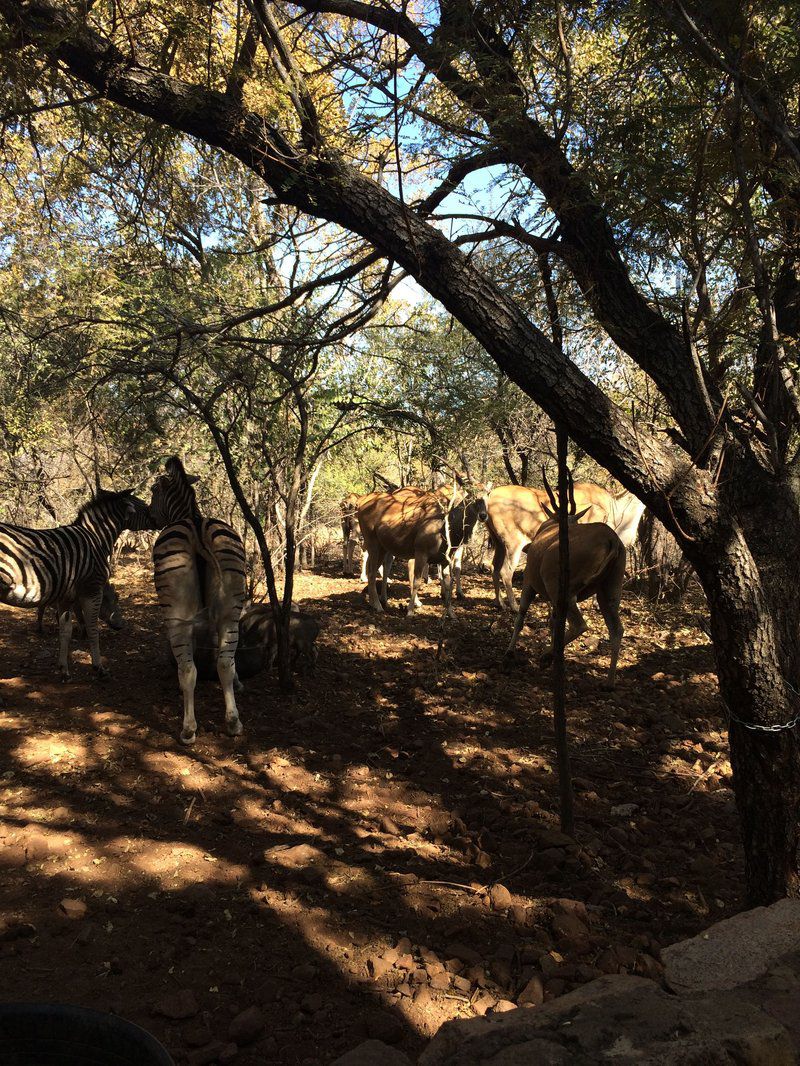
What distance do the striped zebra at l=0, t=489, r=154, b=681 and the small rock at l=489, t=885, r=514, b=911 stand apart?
4.70 meters

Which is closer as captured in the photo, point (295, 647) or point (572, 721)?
point (572, 721)

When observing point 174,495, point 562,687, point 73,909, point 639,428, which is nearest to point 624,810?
point 562,687

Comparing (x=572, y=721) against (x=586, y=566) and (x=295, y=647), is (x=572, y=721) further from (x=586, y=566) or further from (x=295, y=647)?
(x=295, y=647)

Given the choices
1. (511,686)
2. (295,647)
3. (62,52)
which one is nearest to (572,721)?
(511,686)

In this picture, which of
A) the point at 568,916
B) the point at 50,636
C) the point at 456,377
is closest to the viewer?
the point at 568,916

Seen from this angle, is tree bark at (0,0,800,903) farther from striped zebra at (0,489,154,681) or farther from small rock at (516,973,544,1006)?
striped zebra at (0,489,154,681)

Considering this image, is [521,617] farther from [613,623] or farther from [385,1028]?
[385,1028]

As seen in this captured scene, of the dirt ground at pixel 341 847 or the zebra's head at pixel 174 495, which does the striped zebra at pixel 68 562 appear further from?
the zebra's head at pixel 174 495

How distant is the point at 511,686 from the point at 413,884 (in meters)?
3.79

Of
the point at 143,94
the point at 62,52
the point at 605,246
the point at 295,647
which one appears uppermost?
the point at 62,52

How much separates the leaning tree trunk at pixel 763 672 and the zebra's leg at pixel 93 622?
18.4 feet

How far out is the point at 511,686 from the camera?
7.66m

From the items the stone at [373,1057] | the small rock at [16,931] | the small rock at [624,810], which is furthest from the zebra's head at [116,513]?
the stone at [373,1057]

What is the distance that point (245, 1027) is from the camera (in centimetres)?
282
